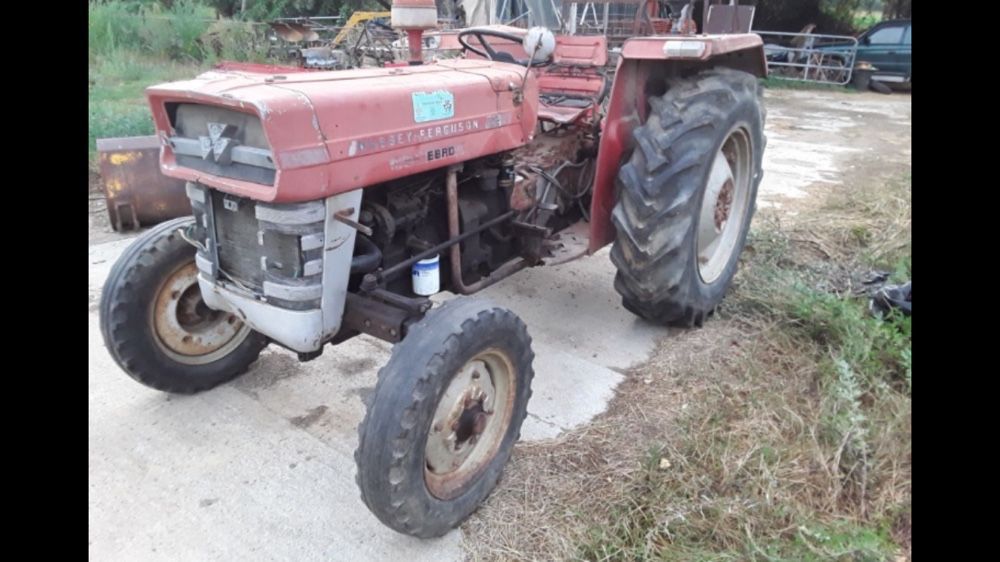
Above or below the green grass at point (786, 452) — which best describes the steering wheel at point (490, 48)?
above

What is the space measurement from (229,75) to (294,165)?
59 cm

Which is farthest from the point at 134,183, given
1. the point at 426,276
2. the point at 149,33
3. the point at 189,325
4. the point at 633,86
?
the point at 149,33

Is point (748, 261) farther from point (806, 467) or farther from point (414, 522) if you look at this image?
point (414, 522)

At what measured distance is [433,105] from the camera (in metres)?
2.31

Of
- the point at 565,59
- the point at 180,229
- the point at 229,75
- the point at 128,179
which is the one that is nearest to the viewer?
the point at 229,75

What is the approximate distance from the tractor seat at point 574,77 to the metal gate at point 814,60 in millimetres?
11786

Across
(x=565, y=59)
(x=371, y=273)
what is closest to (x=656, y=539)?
(x=371, y=273)

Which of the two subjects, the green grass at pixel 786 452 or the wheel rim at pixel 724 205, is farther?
the wheel rim at pixel 724 205

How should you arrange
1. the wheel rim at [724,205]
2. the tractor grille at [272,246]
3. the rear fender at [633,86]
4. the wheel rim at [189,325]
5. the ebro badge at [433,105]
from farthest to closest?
the wheel rim at [724,205] → the rear fender at [633,86] → the wheel rim at [189,325] → the ebro badge at [433,105] → the tractor grille at [272,246]

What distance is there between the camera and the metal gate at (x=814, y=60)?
13.8 metres

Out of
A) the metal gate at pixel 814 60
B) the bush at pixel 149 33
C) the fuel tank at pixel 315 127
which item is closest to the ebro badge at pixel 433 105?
the fuel tank at pixel 315 127

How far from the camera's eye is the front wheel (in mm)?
1882

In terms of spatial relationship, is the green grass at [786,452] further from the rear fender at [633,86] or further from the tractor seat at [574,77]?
the tractor seat at [574,77]
